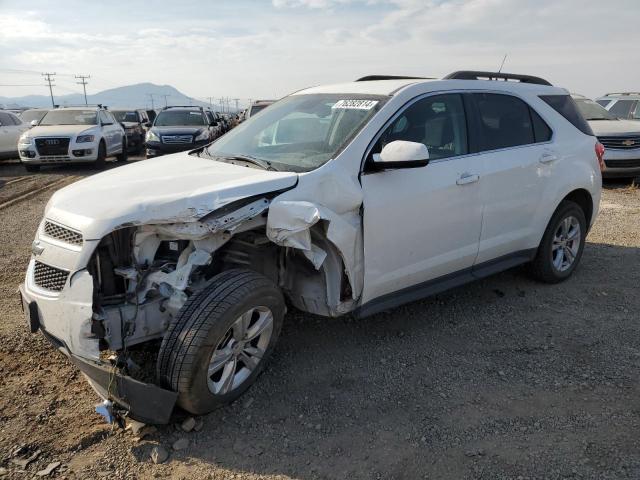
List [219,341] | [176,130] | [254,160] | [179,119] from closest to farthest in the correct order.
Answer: [219,341] → [254,160] → [176,130] → [179,119]

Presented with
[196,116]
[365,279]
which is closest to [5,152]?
[196,116]

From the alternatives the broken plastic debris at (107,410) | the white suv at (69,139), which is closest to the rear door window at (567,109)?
the broken plastic debris at (107,410)

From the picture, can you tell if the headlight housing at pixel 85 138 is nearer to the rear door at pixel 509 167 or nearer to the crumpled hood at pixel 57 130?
the crumpled hood at pixel 57 130

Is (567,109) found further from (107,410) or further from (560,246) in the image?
(107,410)

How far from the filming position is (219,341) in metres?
2.87

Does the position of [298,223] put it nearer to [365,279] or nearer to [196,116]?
[365,279]

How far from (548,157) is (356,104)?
6.33 feet

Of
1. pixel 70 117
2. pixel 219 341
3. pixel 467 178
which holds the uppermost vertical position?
pixel 70 117

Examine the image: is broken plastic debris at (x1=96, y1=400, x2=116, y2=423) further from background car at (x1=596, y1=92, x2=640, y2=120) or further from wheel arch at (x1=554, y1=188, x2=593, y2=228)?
background car at (x1=596, y1=92, x2=640, y2=120)

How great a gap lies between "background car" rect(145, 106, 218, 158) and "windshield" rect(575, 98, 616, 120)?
9.68m

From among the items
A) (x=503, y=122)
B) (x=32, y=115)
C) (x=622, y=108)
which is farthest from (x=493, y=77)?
(x=32, y=115)

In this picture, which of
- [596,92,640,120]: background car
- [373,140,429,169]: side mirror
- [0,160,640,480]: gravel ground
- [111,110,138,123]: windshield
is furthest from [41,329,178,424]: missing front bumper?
[111,110,138,123]: windshield

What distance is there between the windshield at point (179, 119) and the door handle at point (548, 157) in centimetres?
1287

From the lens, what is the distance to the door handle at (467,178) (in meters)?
3.84
